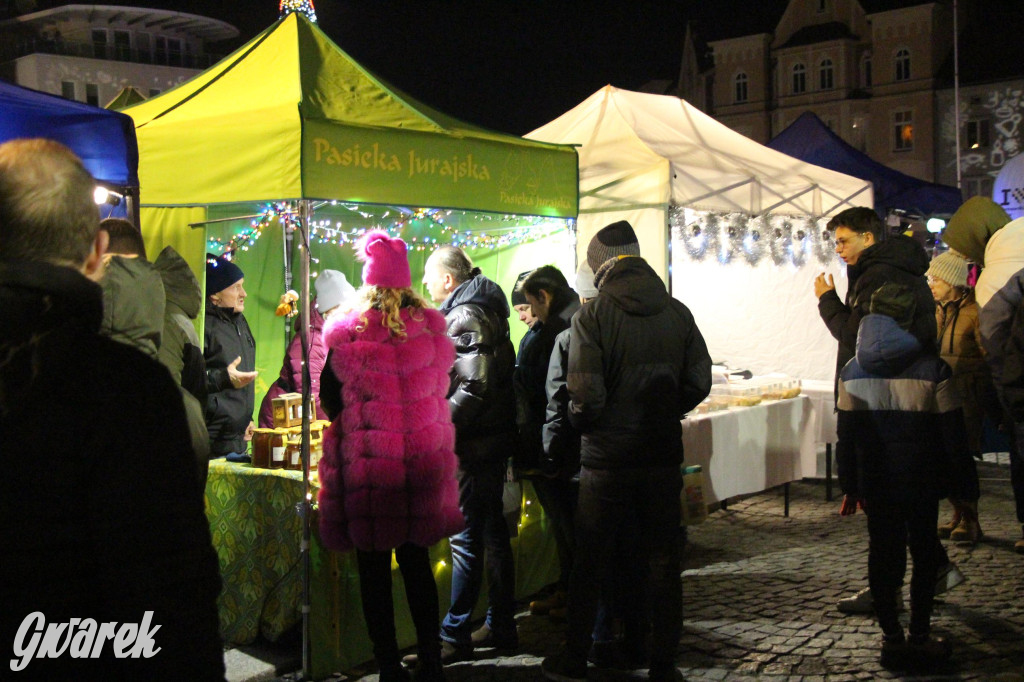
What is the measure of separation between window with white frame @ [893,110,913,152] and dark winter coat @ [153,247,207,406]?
39.0m

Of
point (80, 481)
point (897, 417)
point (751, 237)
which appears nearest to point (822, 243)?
point (751, 237)

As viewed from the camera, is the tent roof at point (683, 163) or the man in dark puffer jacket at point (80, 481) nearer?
the man in dark puffer jacket at point (80, 481)

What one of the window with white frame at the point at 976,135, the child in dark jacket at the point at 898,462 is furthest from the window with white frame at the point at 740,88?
the child in dark jacket at the point at 898,462

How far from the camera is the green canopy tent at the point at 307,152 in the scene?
419cm

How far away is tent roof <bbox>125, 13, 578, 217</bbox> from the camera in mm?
4199

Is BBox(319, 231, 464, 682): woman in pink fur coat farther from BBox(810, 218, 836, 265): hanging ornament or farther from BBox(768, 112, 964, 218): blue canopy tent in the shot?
BBox(768, 112, 964, 218): blue canopy tent

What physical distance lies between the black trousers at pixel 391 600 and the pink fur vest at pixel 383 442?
0.09 m

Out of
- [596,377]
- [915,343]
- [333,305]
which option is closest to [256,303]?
[333,305]

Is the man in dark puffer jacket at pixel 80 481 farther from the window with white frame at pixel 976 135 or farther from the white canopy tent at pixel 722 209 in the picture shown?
→ the window with white frame at pixel 976 135

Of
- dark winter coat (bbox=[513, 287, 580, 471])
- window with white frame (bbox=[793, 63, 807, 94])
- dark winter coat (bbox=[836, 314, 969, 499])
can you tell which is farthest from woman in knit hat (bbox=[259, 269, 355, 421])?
window with white frame (bbox=[793, 63, 807, 94])

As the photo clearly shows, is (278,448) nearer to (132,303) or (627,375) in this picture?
(627,375)

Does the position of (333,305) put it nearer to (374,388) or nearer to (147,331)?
(374,388)

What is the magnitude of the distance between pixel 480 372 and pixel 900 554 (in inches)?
80.3

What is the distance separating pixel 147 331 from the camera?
7.57 feet
